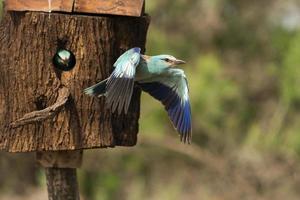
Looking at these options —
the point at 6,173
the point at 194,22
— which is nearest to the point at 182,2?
the point at 194,22

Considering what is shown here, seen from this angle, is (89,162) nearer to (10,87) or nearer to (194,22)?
(194,22)

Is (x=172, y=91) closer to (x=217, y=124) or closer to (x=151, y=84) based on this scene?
(x=151, y=84)

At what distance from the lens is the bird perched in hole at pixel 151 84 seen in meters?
4.04

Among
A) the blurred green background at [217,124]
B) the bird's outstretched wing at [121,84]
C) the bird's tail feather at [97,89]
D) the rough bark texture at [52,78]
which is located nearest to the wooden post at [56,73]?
the rough bark texture at [52,78]

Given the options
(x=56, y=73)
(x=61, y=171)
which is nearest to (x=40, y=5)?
(x=56, y=73)

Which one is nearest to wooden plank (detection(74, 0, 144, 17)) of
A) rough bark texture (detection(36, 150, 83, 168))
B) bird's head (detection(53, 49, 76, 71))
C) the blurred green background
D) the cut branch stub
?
bird's head (detection(53, 49, 76, 71))

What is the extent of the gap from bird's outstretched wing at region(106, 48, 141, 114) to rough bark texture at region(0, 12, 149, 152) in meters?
0.25

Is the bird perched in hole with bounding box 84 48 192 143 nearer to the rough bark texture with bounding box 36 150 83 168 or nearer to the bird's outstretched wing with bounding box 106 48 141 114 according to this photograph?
the bird's outstretched wing with bounding box 106 48 141 114

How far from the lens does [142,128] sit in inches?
356

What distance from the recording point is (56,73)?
437 centimetres

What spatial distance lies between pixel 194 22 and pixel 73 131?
18.6ft

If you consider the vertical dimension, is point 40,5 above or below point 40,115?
above

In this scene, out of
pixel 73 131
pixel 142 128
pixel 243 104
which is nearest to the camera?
pixel 73 131

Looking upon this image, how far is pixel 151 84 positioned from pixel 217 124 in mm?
4740
